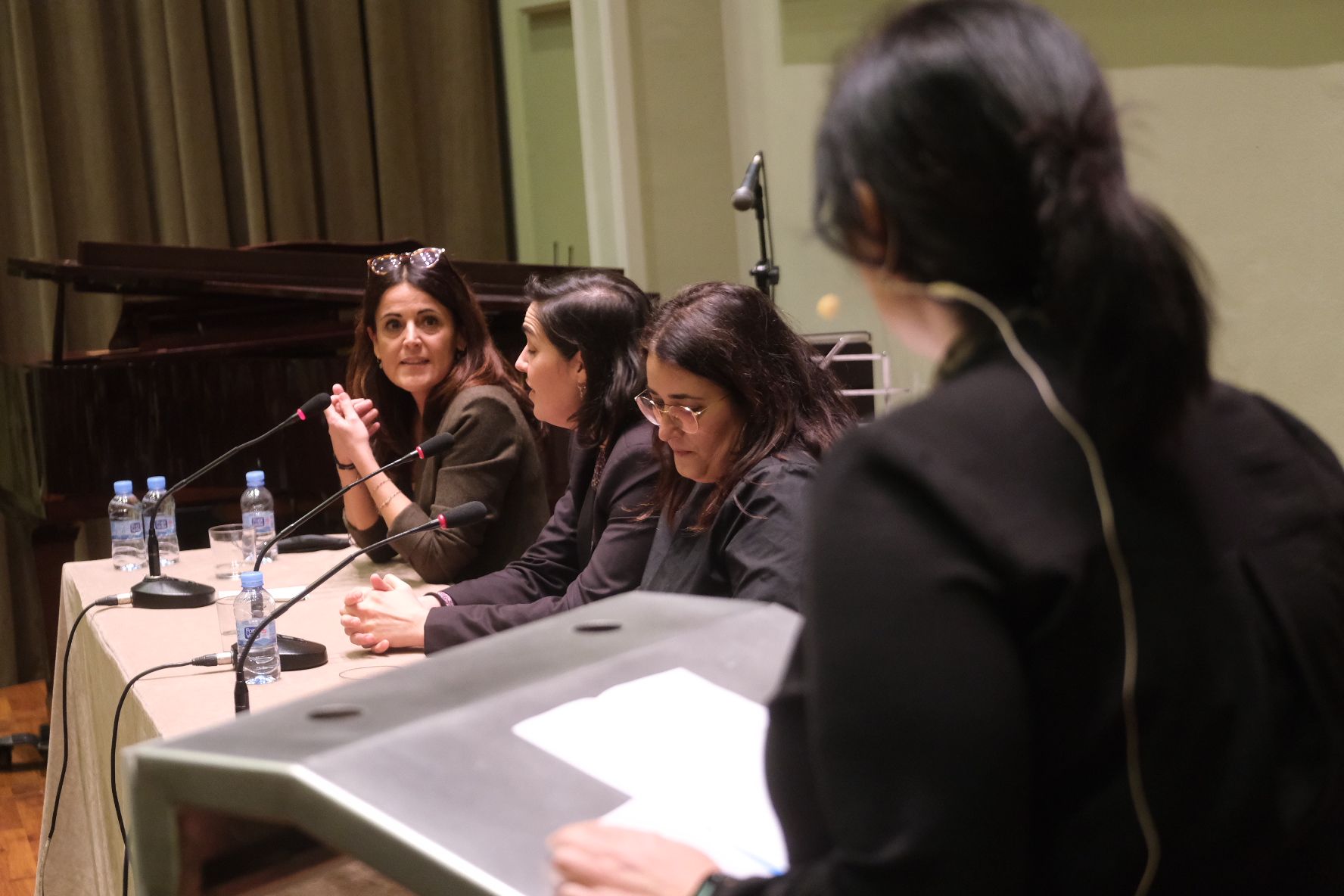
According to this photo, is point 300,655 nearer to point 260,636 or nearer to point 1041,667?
point 260,636

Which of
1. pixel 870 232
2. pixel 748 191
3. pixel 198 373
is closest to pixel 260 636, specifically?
pixel 870 232

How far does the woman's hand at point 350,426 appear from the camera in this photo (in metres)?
2.76

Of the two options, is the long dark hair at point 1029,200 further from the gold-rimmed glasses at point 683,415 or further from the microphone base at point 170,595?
the microphone base at point 170,595

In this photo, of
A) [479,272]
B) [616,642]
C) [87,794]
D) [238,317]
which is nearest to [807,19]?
[479,272]

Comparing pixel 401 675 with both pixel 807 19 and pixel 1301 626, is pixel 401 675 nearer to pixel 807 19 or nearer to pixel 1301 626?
pixel 1301 626

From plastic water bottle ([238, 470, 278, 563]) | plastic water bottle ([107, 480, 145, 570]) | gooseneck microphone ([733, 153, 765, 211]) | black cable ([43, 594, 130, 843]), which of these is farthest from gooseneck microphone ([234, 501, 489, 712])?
gooseneck microphone ([733, 153, 765, 211])

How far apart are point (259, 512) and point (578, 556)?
2.91 feet

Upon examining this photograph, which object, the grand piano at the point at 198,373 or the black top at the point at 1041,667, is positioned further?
the grand piano at the point at 198,373

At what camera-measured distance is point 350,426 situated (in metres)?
2.77

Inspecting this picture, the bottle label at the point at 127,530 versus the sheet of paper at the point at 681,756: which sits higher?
the sheet of paper at the point at 681,756

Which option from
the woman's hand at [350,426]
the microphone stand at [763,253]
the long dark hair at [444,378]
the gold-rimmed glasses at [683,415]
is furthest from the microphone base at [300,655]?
the microphone stand at [763,253]

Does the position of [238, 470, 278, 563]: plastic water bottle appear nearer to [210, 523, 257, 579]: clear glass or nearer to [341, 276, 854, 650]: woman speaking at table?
[210, 523, 257, 579]: clear glass

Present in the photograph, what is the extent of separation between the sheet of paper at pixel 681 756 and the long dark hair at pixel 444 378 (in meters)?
2.01

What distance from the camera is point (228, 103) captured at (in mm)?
5422
